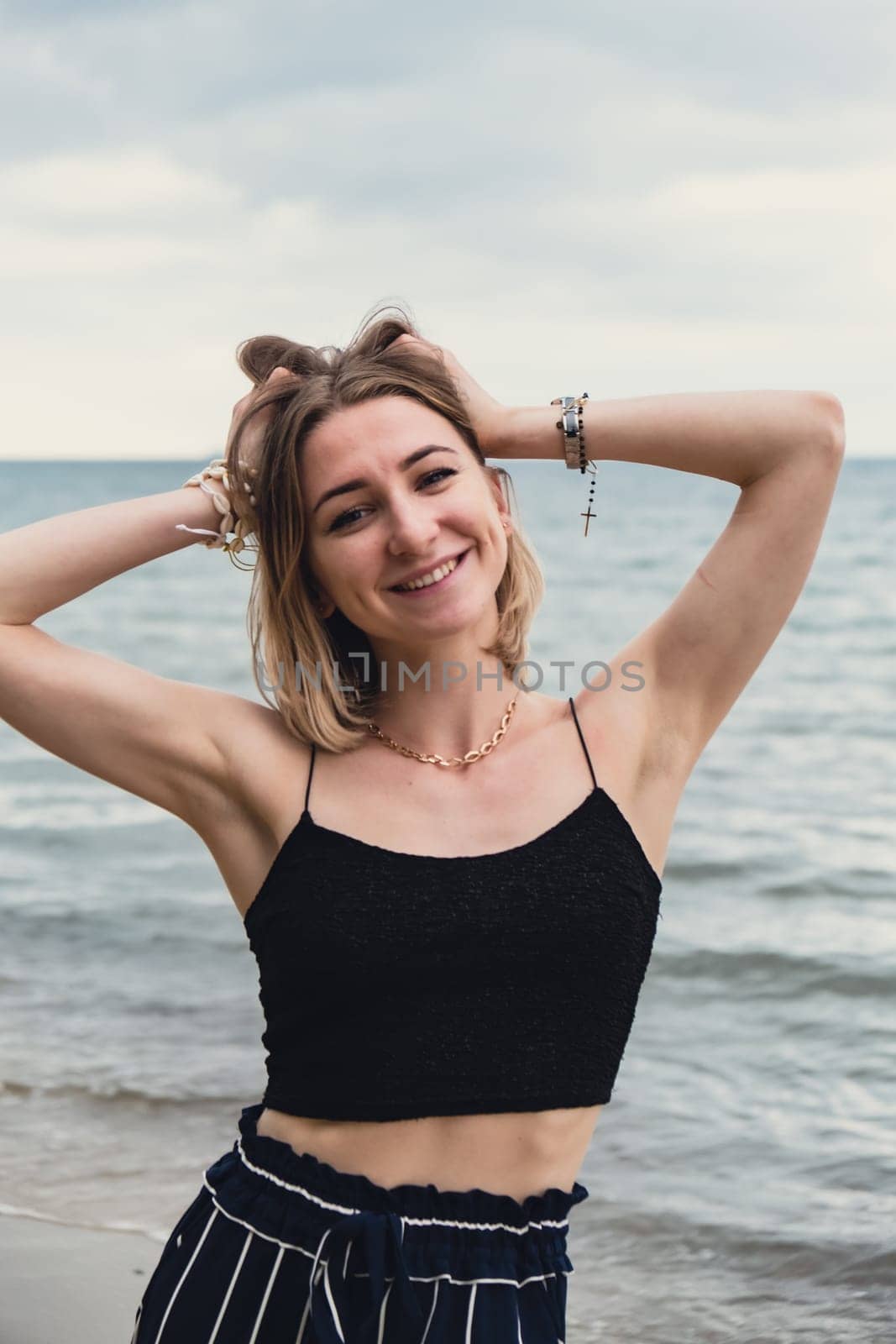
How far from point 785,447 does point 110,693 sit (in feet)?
3.75

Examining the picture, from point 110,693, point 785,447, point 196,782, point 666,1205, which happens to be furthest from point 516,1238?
point 666,1205

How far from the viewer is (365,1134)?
2.17 metres

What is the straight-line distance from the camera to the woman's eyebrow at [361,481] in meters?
2.33

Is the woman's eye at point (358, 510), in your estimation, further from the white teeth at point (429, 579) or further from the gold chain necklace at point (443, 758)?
the gold chain necklace at point (443, 758)

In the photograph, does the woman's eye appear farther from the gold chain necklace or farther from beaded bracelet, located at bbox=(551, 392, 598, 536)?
the gold chain necklace

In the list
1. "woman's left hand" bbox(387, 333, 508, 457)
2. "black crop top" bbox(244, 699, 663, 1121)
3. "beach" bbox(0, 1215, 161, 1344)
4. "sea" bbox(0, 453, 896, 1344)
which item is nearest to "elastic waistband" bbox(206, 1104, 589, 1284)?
"black crop top" bbox(244, 699, 663, 1121)

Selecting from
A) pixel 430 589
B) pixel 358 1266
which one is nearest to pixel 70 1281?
pixel 358 1266

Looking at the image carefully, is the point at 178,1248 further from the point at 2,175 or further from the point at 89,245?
the point at 89,245

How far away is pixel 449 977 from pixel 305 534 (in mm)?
757

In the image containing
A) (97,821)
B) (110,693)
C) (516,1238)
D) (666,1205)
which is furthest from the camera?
(97,821)

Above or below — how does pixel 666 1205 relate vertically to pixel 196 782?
above

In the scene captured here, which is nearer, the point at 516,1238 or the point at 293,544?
the point at 516,1238

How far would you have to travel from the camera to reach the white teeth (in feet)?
7.61

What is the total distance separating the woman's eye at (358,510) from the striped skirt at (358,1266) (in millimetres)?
968
